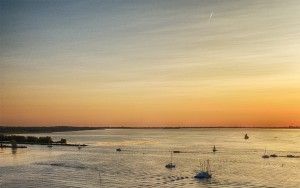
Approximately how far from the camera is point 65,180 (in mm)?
72250

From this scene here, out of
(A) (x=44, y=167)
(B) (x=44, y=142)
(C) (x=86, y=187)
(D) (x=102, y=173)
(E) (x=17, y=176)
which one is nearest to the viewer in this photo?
(C) (x=86, y=187)

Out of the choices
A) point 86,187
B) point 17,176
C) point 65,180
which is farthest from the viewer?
point 17,176

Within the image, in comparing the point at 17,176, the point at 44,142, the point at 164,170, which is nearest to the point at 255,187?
the point at 164,170

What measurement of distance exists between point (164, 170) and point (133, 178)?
552 inches

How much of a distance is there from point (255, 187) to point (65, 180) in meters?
30.6

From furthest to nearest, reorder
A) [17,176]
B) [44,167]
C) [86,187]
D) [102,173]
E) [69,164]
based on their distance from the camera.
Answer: [69,164]
[44,167]
[102,173]
[17,176]
[86,187]

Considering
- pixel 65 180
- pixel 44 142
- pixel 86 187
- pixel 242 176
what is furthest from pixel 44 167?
pixel 44 142

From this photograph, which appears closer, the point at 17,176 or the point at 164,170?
the point at 17,176

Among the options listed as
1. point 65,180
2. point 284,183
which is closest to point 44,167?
point 65,180

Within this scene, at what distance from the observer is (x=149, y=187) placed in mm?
65562

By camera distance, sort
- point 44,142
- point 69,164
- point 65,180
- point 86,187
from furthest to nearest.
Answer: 1. point 44,142
2. point 69,164
3. point 65,180
4. point 86,187

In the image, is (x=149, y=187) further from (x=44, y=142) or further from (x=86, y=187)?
(x=44, y=142)

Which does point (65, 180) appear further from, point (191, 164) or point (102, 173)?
point (191, 164)

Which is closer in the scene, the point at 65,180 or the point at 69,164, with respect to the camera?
the point at 65,180
